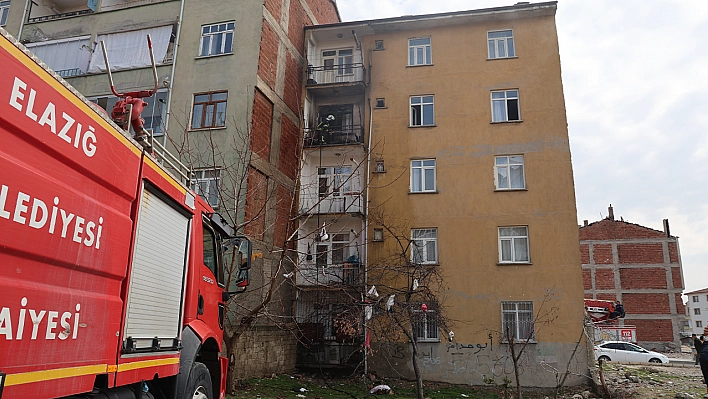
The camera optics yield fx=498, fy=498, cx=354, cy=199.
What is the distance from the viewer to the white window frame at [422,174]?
66.5ft

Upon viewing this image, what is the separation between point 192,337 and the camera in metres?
5.88

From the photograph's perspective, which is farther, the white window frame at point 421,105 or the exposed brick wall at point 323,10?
the exposed brick wall at point 323,10

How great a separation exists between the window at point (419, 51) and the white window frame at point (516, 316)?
10735mm

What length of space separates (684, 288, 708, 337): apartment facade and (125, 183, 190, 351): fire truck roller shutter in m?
90.1

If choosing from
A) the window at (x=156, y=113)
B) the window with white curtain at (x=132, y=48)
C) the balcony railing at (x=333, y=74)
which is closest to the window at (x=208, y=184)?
the window at (x=156, y=113)

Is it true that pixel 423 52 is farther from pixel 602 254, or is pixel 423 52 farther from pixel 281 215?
pixel 602 254

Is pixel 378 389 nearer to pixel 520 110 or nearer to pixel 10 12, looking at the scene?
pixel 520 110

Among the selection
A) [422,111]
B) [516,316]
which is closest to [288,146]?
Answer: [422,111]

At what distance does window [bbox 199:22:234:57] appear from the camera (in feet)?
62.7

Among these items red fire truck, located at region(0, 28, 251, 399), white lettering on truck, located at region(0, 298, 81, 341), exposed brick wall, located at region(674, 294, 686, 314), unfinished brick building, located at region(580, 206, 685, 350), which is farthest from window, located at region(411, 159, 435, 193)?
exposed brick wall, located at region(674, 294, 686, 314)

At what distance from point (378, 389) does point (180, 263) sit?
1093cm

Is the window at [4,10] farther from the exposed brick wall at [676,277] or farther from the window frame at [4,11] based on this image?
the exposed brick wall at [676,277]

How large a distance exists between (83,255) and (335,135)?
19122 mm

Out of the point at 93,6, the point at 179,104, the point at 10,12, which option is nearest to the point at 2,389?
the point at 179,104
